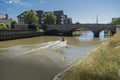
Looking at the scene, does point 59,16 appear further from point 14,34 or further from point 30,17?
point 14,34

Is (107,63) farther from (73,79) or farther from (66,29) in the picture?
(66,29)

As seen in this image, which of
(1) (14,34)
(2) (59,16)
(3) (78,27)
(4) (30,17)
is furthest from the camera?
(2) (59,16)

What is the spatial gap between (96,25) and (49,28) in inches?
889

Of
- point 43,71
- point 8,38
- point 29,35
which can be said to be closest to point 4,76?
point 43,71

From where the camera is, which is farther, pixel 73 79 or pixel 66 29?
pixel 66 29

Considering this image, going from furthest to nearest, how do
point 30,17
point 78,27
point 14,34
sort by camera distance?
point 30,17, point 78,27, point 14,34

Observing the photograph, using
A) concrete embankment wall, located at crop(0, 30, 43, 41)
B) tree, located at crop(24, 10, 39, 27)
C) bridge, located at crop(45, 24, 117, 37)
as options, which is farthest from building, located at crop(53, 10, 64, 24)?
concrete embankment wall, located at crop(0, 30, 43, 41)

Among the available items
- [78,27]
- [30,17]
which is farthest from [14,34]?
[30,17]

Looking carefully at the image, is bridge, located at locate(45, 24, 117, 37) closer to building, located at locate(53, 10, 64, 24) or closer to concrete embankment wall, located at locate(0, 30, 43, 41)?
concrete embankment wall, located at locate(0, 30, 43, 41)

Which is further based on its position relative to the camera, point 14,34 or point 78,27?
point 78,27

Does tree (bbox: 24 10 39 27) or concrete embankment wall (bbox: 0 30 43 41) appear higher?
tree (bbox: 24 10 39 27)

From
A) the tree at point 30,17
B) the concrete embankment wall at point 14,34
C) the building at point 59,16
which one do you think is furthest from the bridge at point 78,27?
the building at point 59,16

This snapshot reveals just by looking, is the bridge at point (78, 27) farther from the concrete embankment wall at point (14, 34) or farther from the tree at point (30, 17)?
the tree at point (30, 17)

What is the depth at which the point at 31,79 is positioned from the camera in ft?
56.1
